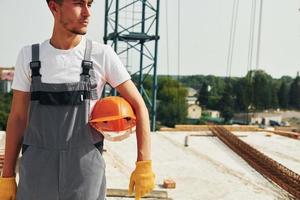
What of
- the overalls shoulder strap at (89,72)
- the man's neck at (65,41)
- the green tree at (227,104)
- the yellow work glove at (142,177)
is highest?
the man's neck at (65,41)

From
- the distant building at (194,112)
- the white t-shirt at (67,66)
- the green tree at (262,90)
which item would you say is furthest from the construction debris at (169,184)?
the distant building at (194,112)

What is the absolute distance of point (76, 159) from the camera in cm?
219

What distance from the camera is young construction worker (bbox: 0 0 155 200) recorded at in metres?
2.17

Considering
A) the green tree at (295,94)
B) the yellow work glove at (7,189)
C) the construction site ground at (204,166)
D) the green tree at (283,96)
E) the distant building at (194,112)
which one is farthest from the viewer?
the green tree at (283,96)

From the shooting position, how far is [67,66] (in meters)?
2.19

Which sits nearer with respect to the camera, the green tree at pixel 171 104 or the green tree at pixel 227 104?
the green tree at pixel 171 104

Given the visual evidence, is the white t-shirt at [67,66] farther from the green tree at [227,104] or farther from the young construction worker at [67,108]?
the green tree at [227,104]

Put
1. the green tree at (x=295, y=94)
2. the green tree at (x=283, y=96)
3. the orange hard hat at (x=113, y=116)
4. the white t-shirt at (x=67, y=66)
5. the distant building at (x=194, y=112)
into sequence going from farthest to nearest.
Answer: the green tree at (x=283, y=96) < the green tree at (x=295, y=94) < the distant building at (x=194, y=112) < the white t-shirt at (x=67, y=66) < the orange hard hat at (x=113, y=116)

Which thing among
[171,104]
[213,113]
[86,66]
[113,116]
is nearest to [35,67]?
[86,66]

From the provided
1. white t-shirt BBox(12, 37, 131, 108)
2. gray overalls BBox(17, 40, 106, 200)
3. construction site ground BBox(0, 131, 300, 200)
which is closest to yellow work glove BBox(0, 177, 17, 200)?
gray overalls BBox(17, 40, 106, 200)

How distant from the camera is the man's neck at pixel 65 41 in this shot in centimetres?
223

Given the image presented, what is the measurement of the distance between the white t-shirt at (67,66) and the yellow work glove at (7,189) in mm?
533

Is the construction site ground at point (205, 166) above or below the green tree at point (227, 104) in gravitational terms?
above

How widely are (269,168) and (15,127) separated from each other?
1021cm
